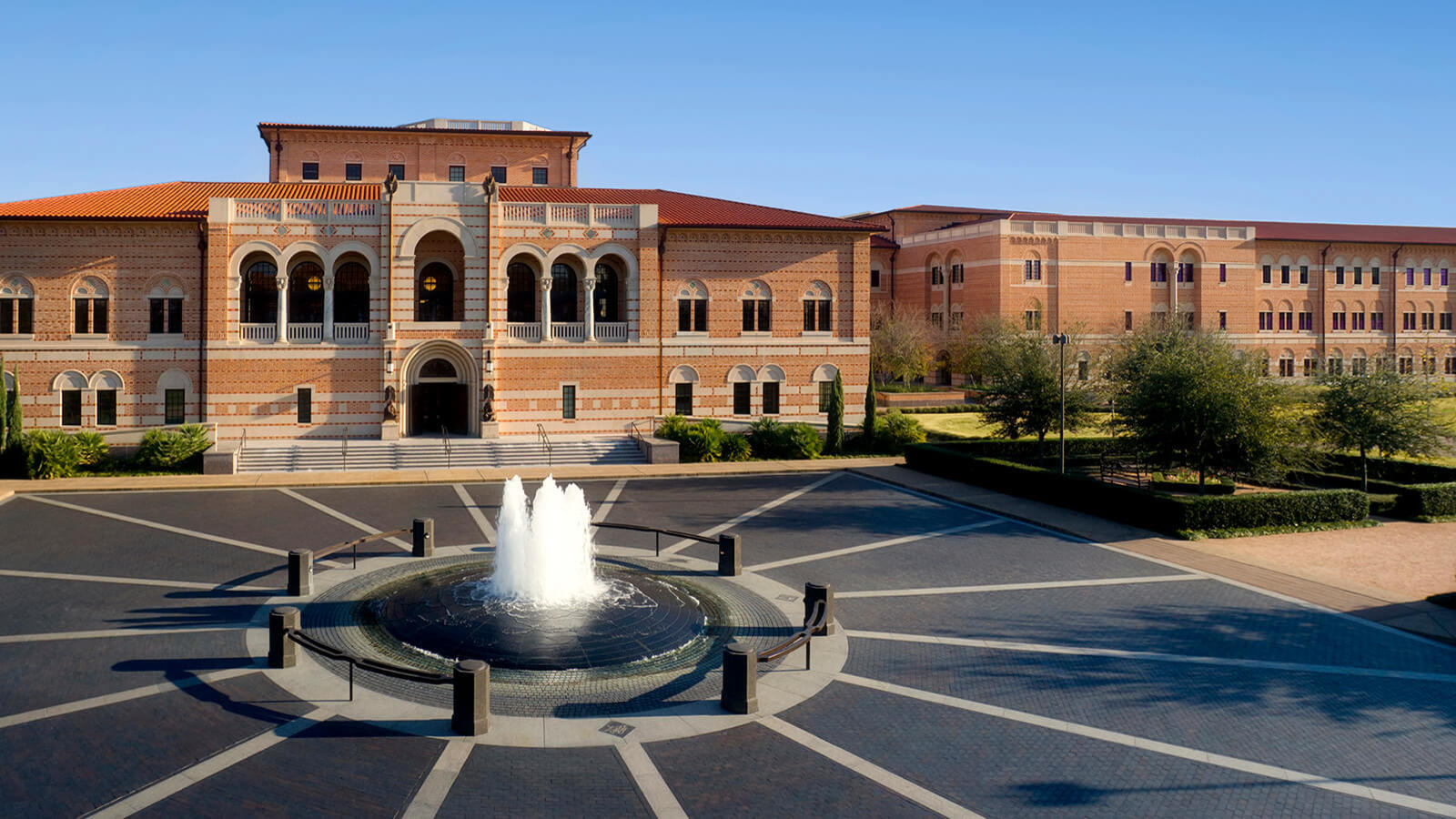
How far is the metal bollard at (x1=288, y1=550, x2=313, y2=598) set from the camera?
53.8 ft

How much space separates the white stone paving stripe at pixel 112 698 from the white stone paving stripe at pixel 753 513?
9735mm

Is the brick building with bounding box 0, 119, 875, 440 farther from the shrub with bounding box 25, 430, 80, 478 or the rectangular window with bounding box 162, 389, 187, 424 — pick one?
the shrub with bounding box 25, 430, 80, 478

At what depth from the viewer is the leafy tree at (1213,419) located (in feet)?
80.1

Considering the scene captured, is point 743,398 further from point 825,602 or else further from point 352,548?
point 825,602

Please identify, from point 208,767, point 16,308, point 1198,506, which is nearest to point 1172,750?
point 208,767

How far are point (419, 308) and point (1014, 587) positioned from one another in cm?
2999

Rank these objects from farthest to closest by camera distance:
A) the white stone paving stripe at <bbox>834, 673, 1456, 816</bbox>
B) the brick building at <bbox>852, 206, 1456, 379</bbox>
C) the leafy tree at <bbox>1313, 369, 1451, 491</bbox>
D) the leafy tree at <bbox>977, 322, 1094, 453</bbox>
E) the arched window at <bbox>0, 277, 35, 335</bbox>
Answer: the brick building at <bbox>852, 206, 1456, 379</bbox> < the arched window at <bbox>0, 277, 35, 335</bbox> < the leafy tree at <bbox>977, 322, 1094, 453</bbox> < the leafy tree at <bbox>1313, 369, 1451, 491</bbox> < the white stone paving stripe at <bbox>834, 673, 1456, 816</bbox>

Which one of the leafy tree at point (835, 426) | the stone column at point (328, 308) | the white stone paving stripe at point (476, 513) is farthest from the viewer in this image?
the leafy tree at point (835, 426)

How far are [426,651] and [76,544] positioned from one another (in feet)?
40.6

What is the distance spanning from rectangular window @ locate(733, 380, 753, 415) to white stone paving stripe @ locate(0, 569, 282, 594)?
85.7ft

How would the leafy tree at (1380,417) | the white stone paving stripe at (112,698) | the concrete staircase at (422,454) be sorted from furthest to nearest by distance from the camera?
the concrete staircase at (422,454) < the leafy tree at (1380,417) < the white stone paving stripe at (112,698)

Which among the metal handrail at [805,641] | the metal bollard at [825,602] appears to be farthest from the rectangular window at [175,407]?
the metal bollard at [825,602]

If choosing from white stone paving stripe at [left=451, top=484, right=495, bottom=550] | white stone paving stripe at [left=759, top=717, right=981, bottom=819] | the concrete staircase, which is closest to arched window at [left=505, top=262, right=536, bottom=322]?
the concrete staircase

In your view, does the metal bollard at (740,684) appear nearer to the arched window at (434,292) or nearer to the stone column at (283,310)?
the stone column at (283,310)
